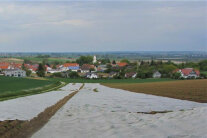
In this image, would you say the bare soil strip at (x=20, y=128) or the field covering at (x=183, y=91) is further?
the field covering at (x=183, y=91)

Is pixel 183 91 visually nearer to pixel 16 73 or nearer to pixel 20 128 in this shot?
pixel 20 128

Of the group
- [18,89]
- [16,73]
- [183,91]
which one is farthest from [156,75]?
[183,91]

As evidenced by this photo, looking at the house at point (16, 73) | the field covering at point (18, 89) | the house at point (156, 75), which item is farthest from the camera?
the house at point (16, 73)

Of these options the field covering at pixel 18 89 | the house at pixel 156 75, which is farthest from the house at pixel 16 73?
the field covering at pixel 18 89

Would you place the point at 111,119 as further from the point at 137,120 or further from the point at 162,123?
the point at 162,123

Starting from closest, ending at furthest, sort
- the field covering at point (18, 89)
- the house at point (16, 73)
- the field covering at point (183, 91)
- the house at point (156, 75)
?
the field covering at point (183, 91) → the field covering at point (18, 89) → the house at point (156, 75) → the house at point (16, 73)

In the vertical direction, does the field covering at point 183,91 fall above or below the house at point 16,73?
above

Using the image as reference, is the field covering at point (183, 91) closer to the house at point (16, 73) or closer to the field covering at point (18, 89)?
the field covering at point (18, 89)

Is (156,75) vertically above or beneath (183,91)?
beneath

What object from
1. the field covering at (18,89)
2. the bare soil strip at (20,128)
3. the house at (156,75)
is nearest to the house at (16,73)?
the house at (156,75)

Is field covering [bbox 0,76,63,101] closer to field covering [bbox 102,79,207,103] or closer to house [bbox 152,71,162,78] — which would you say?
field covering [bbox 102,79,207,103]

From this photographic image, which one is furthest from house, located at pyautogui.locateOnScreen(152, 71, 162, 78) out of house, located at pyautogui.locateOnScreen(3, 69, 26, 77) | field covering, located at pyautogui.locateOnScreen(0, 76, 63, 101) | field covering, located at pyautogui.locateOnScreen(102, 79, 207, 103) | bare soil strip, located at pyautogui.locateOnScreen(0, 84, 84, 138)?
bare soil strip, located at pyautogui.locateOnScreen(0, 84, 84, 138)

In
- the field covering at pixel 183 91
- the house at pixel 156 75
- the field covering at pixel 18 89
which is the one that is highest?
the field covering at pixel 183 91
